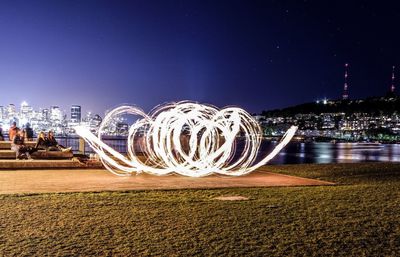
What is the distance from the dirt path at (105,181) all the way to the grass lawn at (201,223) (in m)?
1.23

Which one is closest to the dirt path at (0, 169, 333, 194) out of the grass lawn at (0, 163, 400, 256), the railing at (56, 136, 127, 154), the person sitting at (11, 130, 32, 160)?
the grass lawn at (0, 163, 400, 256)

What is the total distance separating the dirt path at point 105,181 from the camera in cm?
1359

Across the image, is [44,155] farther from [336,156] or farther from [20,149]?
[336,156]

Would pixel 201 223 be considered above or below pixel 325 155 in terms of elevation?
below

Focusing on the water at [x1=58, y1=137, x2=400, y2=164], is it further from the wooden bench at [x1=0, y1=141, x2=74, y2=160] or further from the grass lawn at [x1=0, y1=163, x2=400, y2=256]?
the grass lawn at [x1=0, y1=163, x2=400, y2=256]

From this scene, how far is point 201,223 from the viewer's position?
29.0 feet

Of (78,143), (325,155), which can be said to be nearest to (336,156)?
(325,155)

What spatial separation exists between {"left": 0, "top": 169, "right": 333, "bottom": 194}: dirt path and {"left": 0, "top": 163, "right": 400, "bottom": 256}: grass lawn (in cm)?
123

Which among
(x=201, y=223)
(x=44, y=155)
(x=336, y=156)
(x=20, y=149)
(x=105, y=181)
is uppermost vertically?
(x=20, y=149)

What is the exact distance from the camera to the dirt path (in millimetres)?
13586

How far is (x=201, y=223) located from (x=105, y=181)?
23.2ft

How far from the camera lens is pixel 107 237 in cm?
765

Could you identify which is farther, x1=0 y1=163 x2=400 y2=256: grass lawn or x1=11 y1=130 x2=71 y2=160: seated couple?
x1=11 y1=130 x2=71 y2=160: seated couple

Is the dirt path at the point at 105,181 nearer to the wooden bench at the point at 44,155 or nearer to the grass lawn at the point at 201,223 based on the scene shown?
the grass lawn at the point at 201,223
